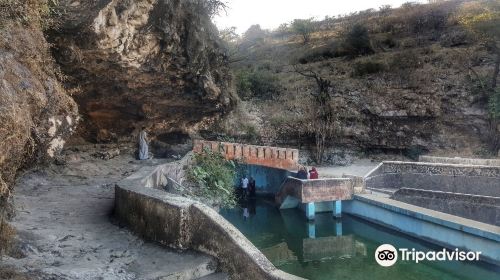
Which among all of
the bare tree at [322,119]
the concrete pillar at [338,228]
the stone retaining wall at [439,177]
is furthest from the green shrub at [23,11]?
the bare tree at [322,119]

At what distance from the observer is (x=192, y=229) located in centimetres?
471

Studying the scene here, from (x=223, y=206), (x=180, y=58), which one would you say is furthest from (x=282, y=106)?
(x=180, y=58)

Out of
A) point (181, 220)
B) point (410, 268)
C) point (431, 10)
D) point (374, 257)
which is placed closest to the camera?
point (181, 220)

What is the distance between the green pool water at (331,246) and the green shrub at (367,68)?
12.0 meters

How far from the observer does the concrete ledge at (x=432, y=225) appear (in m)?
9.98

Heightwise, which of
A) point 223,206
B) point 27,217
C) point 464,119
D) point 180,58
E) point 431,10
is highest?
point 431,10

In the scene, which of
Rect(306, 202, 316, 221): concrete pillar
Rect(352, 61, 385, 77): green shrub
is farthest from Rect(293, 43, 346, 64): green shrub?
Rect(306, 202, 316, 221): concrete pillar

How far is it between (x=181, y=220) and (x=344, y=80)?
2199 cm

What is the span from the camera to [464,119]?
69.7 feet

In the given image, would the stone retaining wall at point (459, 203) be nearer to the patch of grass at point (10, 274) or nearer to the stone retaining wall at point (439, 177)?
the stone retaining wall at point (439, 177)

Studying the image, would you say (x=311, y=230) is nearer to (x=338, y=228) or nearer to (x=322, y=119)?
(x=338, y=228)

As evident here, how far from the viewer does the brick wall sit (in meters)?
16.0

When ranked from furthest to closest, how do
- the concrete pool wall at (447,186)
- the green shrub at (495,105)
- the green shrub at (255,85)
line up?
the green shrub at (255,85) → the green shrub at (495,105) → the concrete pool wall at (447,186)

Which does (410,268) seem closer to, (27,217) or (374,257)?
→ (374,257)
